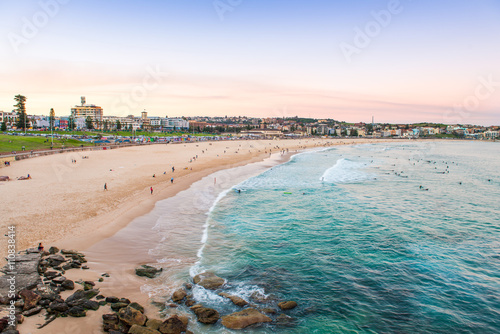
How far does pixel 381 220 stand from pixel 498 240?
6.19m

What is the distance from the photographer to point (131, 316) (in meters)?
8.41

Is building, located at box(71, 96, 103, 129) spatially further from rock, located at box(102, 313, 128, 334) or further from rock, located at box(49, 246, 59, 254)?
rock, located at box(102, 313, 128, 334)

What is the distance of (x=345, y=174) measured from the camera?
40875 millimetres

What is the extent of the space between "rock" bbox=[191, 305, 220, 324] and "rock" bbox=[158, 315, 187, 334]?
0.64 metres

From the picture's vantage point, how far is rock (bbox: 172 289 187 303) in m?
10.1

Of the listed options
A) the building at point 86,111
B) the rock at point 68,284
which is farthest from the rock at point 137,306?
the building at point 86,111

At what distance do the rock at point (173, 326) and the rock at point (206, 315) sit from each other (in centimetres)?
64

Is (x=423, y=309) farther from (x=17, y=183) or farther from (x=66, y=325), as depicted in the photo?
(x=17, y=183)

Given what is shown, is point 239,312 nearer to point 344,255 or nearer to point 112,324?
point 112,324

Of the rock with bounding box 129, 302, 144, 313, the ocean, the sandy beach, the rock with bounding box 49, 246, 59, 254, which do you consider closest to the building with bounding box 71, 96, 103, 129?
the sandy beach

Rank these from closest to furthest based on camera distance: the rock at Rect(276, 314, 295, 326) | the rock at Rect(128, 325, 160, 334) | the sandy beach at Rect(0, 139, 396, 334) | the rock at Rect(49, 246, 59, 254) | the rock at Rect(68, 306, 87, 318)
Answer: the rock at Rect(128, 325, 160, 334)
the rock at Rect(68, 306, 87, 318)
the rock at Rect(276, 314, 295, 326)
the sandy beach at Rect(0, 139, 396, 334)
the rock at Rect(49, 246, 59, 254)

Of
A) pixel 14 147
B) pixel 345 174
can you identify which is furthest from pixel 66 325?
pixel 14 147

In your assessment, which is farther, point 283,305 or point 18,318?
point 283,305

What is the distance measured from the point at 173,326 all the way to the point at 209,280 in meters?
3.21
